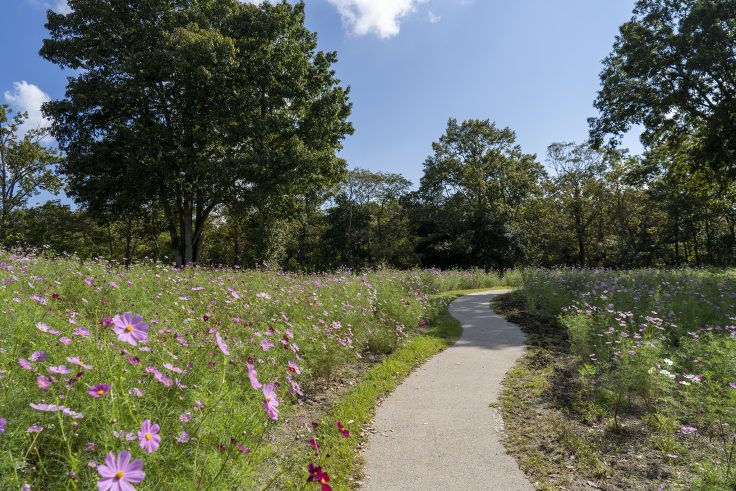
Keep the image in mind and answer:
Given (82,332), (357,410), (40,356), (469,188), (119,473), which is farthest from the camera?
(469,188)

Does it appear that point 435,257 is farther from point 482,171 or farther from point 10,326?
point 10,326

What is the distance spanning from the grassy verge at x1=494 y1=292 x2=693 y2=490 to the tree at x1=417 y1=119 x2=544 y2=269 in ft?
81.1

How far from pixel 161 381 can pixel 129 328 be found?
20.9 inches

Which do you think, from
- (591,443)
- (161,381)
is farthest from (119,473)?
(591,443)

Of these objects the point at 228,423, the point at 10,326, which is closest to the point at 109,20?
the point at 10,326

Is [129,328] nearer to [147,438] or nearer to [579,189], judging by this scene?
[147,438]

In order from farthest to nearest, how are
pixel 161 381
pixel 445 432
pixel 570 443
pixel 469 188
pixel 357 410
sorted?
1. pixel 469 188
2. pixel 357 410
3. pixel 445 432
4. pixel 570 443
5. pixel 161 381

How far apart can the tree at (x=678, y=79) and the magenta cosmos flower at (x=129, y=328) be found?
669 inches

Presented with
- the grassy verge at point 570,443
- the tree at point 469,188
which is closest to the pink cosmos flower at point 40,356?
the grassy verge at point 570,443

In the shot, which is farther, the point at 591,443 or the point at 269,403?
the point at 591,443

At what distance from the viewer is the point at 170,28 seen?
16.6m

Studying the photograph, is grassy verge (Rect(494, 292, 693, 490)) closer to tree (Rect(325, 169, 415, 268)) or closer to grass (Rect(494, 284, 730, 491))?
grass (Rect(494, 284, 730, 491))

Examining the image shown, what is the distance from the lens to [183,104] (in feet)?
54.9

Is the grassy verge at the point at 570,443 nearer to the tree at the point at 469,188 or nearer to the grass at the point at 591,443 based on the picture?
the grass at the point at 591,443
